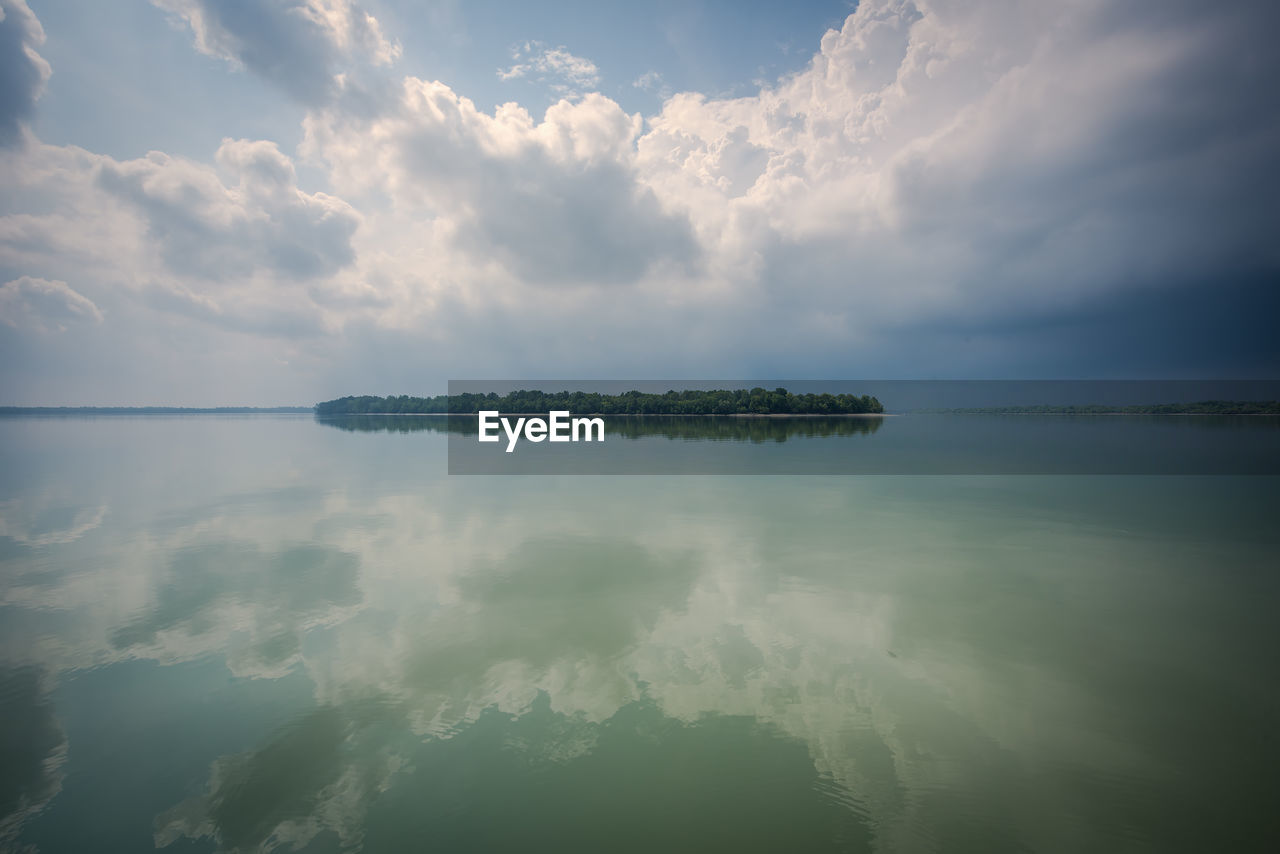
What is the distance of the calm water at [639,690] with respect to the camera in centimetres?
470

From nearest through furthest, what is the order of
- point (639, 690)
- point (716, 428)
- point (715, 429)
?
point (639, 690) < point (715, 429) < point (716, 428)

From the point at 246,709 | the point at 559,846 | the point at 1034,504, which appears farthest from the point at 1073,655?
the point at 1034,504

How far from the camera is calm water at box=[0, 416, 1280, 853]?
4.70 metres

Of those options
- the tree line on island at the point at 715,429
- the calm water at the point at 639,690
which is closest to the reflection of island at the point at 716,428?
the tree line on island at the point at 715,429

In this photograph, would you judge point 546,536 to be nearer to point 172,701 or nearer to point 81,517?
point 172,701

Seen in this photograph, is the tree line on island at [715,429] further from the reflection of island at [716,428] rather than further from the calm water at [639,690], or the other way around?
the calm water at [639,690]

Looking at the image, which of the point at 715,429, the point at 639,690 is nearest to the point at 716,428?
the point at 715,429

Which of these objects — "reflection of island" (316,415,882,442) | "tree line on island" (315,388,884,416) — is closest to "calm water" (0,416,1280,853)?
"reflection of island" (316,415,882,442)

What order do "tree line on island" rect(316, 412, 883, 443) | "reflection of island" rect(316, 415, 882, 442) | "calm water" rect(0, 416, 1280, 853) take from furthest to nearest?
"reflection of island" rect(316, 415, 882, 442) < "tree line on island" rect(316, 412, 883, 443) < "calm water" rect(0, 416, 1280, 853)

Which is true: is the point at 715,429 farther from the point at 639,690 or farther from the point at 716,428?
the point at 639,690

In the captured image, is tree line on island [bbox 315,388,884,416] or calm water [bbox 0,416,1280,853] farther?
tree line on island [bbox 315,388,884,416]

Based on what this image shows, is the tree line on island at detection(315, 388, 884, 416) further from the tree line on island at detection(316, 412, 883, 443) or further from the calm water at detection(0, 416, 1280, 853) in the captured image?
the calm water at detection(0, 416, 1280, 853)

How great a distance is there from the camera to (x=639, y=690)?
674 cm

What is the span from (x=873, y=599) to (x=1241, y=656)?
496 centimetres
